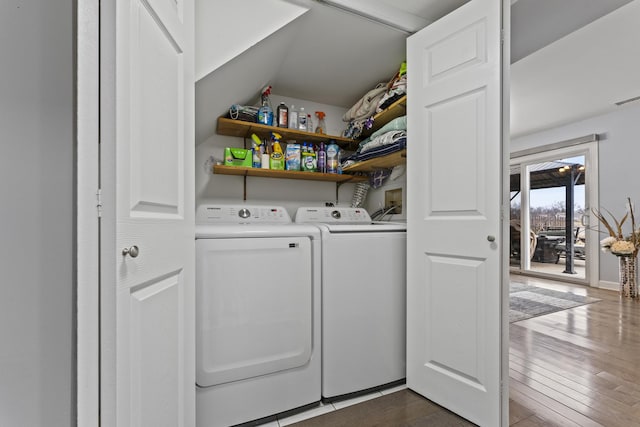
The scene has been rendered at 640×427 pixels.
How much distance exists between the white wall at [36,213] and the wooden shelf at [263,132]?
47.8 inches

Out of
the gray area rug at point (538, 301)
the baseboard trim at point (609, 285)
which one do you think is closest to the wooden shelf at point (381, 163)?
the gray area rug at point (538, 301)

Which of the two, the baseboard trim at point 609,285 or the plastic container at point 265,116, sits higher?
the plastic container at point 265,116

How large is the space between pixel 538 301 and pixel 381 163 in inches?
111

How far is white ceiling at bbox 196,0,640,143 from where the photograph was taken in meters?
1.61

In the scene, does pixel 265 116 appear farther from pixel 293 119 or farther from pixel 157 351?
pixel 157 351

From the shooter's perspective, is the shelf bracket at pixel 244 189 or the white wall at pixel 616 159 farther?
the white wall at pixel 616 159

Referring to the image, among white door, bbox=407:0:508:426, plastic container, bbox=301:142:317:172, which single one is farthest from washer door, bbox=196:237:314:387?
plastic container, bbox=301:142:317:172

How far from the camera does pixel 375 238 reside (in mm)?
1685

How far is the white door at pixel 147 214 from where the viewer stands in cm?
71

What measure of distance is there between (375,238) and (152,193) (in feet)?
3.83

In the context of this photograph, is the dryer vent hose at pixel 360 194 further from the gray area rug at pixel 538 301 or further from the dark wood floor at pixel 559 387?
the gray area rug at pixel 538 301

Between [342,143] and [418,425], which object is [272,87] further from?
[418,425]

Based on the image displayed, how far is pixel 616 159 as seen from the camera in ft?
12.8

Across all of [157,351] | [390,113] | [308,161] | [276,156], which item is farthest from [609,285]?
[157,351]
